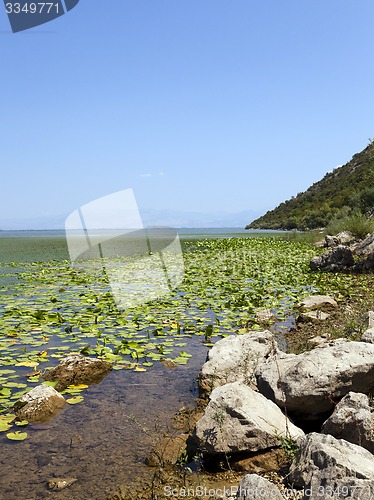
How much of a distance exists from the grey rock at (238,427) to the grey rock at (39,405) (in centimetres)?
195

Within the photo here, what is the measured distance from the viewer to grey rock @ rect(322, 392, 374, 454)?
3.51 meters

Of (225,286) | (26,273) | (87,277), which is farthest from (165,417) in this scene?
(26,273)

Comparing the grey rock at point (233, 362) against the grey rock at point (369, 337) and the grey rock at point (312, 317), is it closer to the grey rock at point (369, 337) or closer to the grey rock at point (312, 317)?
the grey rock at point (369, 337)

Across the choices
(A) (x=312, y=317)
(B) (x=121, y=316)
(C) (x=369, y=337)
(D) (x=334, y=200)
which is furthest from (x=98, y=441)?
(D) (x=334, y=200)

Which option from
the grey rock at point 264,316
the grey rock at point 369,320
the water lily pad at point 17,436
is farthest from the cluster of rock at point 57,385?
the grey rock at point 369,320

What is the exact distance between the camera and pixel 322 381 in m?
4.36

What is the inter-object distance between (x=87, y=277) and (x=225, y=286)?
647cm

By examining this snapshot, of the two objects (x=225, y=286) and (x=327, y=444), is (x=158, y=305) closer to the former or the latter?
(x=225, y=286)

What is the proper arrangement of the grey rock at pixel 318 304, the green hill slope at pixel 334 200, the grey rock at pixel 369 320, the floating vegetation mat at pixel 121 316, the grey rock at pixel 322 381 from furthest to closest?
the green hill slope at pixel 334 200 → the grey rock at pixel 318 304 → the grey rock at pixel 369 320 → the floating vegetation mat at pixel 121 316 → the grey rock at pixel 322 381

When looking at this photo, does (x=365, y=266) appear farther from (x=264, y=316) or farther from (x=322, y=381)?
(x=322, y=381)

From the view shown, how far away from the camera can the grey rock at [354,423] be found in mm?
3510

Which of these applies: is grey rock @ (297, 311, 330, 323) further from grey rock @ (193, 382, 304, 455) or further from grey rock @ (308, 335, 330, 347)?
grey rock @ (193, 382, 304, 455)

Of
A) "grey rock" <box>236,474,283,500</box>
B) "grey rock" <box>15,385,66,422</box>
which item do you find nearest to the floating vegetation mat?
"grey rock" <box>15,385,66,422</box>

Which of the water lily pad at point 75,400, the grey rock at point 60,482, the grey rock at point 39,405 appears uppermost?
the grey rock at point 39,405
